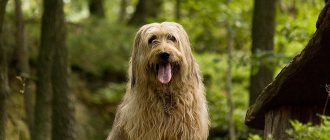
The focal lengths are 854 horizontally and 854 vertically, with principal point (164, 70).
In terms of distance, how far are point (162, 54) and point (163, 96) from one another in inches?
23.4

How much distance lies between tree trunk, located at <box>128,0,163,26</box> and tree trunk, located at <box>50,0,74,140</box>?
8234 millimetres

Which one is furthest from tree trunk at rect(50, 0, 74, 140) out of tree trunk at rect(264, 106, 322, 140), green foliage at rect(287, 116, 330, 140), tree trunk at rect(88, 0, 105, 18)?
tree trunk at rect(88, 0, 105, 18)

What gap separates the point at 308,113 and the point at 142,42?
1.81 m

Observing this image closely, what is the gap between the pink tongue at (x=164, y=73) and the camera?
26.1ft

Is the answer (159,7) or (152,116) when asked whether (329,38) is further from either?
(159,7)

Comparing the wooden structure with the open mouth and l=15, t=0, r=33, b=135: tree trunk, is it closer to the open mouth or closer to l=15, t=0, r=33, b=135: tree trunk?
the open mouth

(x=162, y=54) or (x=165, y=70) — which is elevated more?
(x=162, y=54)

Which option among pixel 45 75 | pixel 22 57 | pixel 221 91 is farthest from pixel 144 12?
pixel 45 75

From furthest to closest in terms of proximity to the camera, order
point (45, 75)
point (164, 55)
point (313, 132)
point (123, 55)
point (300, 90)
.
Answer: point (123, 55) → point (45, 75) → point (300, 90) → point (164, 55) → point (313, 132)

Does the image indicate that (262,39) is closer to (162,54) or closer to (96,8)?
(162,54)

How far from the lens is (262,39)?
12523 mm

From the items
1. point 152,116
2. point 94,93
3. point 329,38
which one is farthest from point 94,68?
point 329,38

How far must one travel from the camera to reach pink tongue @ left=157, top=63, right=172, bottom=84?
7941 mm

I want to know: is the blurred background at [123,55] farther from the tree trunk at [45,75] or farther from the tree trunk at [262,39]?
the tree trunk at [45,75]
